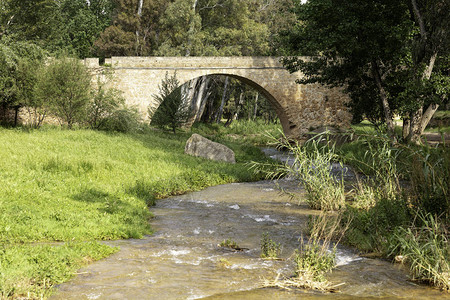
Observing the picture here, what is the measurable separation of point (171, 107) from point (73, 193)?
53.2ft

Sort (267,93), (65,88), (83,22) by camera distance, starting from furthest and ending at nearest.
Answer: (83,22) < (267,93) < (65,88)

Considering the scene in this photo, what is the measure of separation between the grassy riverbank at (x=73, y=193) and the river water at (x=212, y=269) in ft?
1.19

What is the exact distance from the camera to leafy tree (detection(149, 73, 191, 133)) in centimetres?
2477

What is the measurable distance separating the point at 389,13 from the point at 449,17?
2389mm

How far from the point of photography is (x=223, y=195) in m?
11.5

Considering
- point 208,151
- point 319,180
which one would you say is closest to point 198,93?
point 208,151

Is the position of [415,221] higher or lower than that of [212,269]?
higher

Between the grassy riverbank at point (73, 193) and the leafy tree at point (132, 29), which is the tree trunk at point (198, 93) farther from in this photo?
the grassy riverbank at point (73, 193)

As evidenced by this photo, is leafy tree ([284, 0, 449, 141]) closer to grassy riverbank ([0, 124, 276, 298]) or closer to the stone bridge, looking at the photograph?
grassy riverbank ([0, 124, 276, 298])

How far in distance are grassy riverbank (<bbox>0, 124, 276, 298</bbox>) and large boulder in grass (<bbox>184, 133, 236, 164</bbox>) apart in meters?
0.59

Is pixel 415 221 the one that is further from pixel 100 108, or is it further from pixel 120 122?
pixel 100 108

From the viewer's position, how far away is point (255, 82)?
26641 millimetres

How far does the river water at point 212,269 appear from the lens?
187 inches

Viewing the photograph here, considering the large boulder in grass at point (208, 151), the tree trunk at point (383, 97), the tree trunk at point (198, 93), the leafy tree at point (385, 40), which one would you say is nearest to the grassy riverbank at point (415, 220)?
the leafy tree at point (385, 40)
